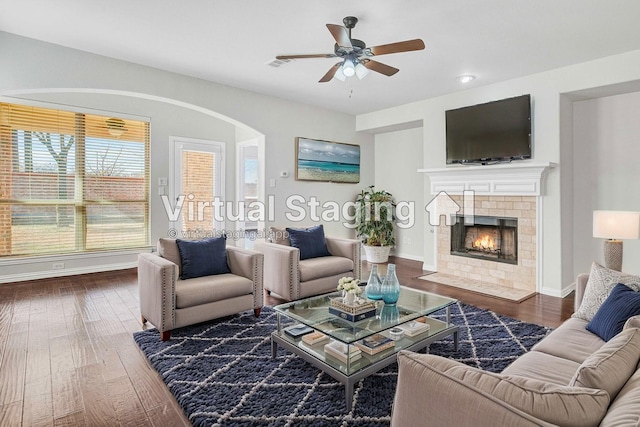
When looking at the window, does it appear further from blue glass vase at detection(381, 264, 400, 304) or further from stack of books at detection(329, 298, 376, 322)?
blue glass vase at detection(381, 264, 400, 304)

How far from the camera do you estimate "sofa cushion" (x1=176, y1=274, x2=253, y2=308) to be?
2904mm

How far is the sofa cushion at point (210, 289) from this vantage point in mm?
2904

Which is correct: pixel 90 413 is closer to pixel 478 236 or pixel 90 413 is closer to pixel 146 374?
pixel 146 374

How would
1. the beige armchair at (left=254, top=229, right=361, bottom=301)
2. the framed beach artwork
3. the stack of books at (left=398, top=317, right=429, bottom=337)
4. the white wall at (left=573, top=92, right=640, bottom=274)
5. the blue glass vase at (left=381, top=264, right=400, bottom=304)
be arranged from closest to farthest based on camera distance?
the stack of books at (left=398, top=317, right=429, bottom=337) < the blue glass vase at (left=381, top=264, right=400, bottom=304) < the beige armchair at (left=254, top=229, right=361, bottom=301) < the white wall at (left=573, top=92, right=640, bottom=274) < the framed beach artwork


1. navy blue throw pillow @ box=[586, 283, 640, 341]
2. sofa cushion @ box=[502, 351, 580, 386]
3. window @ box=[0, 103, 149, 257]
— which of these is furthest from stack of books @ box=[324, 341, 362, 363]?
window @ box=[0, 103, 149, 257]

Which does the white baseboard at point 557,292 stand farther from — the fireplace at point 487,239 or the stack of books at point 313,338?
the stack of books at point 313,338

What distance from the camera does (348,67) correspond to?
3125 millimetres

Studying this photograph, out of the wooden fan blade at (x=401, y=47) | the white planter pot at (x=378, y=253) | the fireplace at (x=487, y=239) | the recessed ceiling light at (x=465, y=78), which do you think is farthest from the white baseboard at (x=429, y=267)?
the wooden fan blade at (x=401, y=47)

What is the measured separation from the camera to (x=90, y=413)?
76.1 inches

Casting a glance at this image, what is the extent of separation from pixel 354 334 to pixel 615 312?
139 centimetres

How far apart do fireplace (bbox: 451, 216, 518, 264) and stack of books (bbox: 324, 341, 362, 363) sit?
333 centimetres

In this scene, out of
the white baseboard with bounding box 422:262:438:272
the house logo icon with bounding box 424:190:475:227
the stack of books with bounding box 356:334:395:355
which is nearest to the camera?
the stack of books with bounding box 356:334:395:355

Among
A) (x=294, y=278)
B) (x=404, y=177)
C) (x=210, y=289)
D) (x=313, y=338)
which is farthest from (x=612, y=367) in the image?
(x=404, y=177)

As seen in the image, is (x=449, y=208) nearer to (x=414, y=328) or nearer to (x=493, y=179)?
(x=493, y=179)
